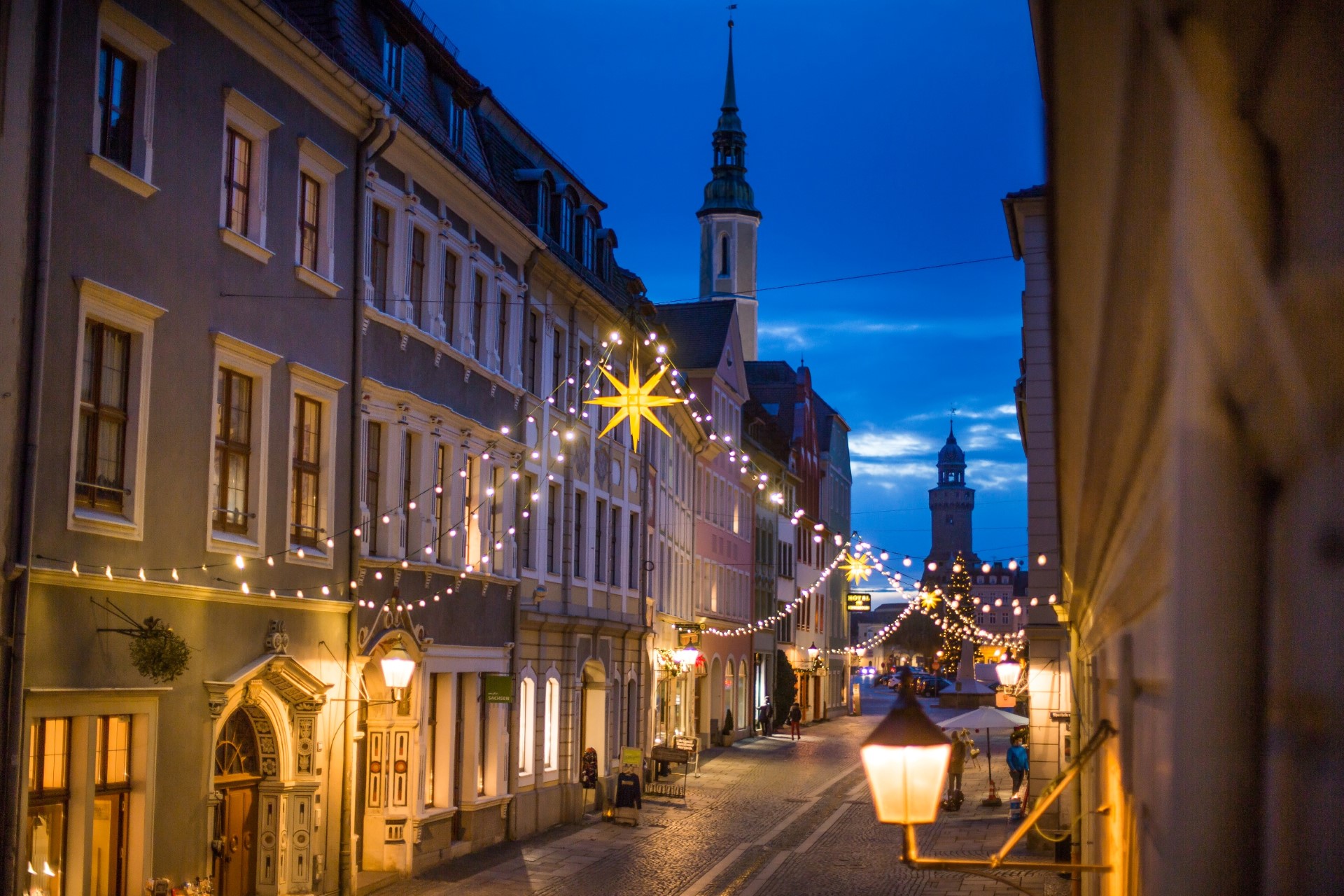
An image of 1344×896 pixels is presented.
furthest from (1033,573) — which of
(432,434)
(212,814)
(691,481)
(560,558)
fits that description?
(691,481)

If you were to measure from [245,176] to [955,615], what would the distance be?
96401 millimetres

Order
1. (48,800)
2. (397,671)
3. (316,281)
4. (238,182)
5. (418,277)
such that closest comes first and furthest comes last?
(48,800), (238,182), (316,281), (397,671), (418,277)

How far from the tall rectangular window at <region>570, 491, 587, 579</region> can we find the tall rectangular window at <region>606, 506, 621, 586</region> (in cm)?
218

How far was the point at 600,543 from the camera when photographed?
115 feet

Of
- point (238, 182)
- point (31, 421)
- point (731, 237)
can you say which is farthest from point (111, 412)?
point (731, 237)

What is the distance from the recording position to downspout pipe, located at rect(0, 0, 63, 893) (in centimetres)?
1409

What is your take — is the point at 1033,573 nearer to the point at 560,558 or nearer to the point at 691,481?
the point at 560,558

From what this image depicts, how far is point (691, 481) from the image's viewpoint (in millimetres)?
51688

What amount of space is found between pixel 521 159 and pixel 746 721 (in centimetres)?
3414

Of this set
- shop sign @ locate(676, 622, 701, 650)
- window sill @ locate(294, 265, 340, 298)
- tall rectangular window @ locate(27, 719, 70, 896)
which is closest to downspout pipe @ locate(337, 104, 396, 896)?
window sill @ locate(294, 265, 340, 298)

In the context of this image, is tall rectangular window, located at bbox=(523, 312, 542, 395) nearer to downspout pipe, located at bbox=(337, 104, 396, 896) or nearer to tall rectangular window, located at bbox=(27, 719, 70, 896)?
downspout pipe, located at bbox=(337, 104, 396, 896)

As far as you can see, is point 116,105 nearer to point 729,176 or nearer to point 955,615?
point 729,176

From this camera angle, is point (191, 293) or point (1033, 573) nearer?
point (191, 293)

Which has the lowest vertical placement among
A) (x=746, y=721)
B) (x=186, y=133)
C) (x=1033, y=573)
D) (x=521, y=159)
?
(x=746, y=721)
